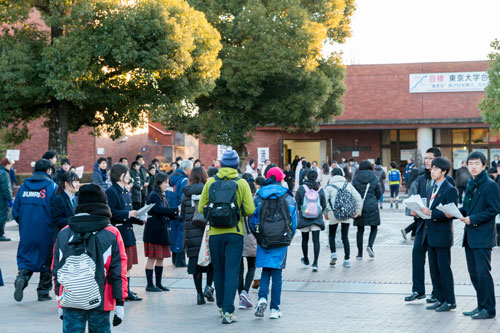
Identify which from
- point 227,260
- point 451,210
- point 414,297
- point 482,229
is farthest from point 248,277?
point 482,229

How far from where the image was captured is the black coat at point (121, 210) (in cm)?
848

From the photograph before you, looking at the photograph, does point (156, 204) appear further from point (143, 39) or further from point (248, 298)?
point (143, 39)

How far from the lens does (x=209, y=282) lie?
884cm

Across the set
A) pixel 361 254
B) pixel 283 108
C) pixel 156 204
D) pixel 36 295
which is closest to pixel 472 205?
pixel 156 204

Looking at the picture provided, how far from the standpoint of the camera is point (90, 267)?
15.9ft

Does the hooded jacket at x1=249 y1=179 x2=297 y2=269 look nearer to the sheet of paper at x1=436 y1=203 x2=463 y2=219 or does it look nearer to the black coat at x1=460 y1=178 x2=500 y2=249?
the sheet of paper at x1=436 y1=203 x2=463 y2=219

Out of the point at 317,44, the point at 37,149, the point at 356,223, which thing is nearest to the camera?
the point at 356,223

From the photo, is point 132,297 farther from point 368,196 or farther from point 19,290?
point 368,196

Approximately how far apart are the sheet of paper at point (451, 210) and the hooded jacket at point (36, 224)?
4945mm

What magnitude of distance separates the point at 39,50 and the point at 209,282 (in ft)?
41.6

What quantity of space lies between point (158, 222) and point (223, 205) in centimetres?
223

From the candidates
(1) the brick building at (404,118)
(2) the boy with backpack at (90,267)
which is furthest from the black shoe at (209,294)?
(1) the brick building at (404,118)

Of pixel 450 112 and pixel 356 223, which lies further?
pixel 450 112

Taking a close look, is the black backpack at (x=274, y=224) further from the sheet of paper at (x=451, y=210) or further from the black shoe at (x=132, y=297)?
the black shoe at (x=132, y=297)
